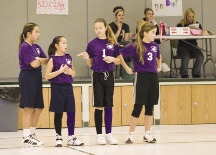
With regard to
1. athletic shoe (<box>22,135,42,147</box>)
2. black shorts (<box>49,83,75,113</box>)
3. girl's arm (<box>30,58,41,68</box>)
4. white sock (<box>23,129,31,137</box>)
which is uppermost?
girl's arm (<box>30,58,41,68</box>)

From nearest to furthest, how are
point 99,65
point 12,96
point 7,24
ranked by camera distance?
point 99,65, point 12,96, point 7,24

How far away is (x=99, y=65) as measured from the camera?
6.61m

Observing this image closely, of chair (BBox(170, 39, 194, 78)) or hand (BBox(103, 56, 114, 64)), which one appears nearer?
hand (BBox(103, 56, 114, 64))

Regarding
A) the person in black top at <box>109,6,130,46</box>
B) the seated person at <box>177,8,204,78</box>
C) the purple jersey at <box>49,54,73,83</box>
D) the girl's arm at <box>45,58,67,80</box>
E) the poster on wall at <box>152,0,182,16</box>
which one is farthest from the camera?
the poster on wall at <box>152,0,182,16</box>

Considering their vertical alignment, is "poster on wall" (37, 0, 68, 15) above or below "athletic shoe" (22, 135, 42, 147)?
above

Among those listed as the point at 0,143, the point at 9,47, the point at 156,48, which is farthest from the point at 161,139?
the point at 9,47

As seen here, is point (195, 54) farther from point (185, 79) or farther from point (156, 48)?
point (156, 48)

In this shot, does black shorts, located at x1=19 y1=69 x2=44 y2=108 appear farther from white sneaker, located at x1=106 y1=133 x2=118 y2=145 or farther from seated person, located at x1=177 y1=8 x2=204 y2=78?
seated person, located at x1=177 y1=8 x2=204 y2=78

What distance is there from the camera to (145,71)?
6.71 m

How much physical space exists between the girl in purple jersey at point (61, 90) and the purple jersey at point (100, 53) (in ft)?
0.98

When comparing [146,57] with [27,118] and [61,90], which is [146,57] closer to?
[61,90]

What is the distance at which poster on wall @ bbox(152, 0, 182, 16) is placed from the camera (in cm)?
1153

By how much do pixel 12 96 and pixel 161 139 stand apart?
2837 mm

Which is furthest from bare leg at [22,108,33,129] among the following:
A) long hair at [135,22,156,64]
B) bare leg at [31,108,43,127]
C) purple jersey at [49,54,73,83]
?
long hair at [135,22,156,64]
